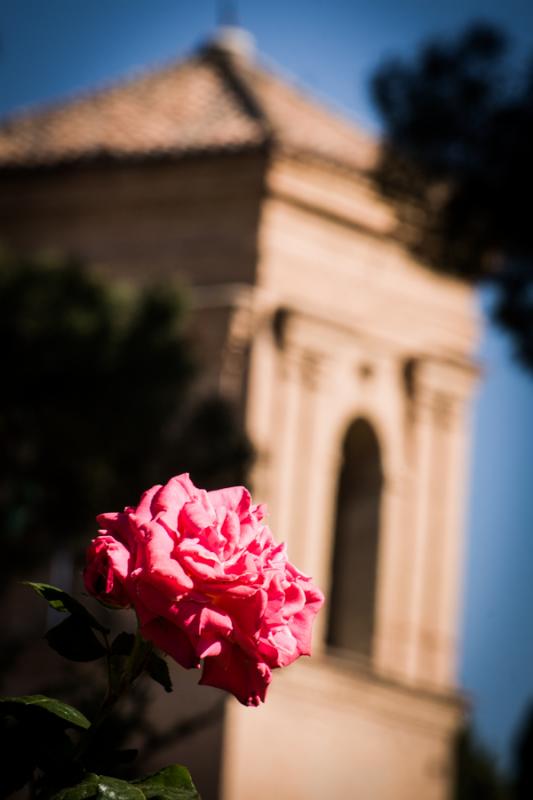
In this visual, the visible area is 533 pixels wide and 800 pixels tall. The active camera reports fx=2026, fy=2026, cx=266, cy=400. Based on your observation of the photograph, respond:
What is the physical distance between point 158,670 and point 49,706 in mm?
143

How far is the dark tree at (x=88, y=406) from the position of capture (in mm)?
16844

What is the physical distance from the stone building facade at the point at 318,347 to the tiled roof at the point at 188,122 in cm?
4

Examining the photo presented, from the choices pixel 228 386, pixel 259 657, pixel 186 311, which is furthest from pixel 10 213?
pixel 259 657

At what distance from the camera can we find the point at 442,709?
2283 centimetres

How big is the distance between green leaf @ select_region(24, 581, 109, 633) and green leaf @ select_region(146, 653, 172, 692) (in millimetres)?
79

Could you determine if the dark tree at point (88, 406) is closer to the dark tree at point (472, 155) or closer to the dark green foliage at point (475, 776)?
the dark tree at point (472, 155)

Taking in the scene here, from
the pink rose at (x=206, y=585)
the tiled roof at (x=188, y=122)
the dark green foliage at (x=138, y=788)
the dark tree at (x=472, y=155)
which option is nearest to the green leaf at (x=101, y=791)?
the dark green foliage at (x=138, y=788)

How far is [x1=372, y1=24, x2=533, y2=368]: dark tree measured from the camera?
16125 millimetres

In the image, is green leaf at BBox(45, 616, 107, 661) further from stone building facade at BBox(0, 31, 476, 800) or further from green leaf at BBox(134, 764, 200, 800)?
stone building facade at BBox(0, 31, 476, 800)

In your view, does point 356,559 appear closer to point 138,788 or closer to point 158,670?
point 158,670

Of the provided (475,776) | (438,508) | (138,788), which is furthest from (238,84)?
(138,788)

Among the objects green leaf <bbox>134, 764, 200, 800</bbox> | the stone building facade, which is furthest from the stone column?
green leaf <bbox>134, 764, 200, 800</bbox>

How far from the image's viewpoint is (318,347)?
22.5m

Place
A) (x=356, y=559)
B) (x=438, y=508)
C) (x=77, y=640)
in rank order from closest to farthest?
(x=77, y=640)
(x=356, y=559)
(x=438, y=508)
